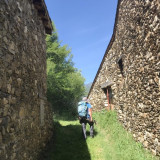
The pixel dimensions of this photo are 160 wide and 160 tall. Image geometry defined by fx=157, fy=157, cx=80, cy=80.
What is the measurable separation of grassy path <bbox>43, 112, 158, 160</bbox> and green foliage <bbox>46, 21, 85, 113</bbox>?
1060 centimetres

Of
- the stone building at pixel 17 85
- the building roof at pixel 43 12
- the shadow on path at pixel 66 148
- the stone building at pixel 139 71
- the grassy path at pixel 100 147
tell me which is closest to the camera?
the stone building at pixel 17 85

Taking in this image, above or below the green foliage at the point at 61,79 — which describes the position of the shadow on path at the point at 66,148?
below

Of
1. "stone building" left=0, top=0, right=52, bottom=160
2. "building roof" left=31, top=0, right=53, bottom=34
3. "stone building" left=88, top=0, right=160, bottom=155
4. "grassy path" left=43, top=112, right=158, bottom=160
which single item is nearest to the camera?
"stone building" left=0, top=0, right=52, bottom=160

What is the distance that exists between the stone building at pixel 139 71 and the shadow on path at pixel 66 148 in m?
1.85

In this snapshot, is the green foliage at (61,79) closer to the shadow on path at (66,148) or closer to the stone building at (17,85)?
the shadow on path at (66,148)

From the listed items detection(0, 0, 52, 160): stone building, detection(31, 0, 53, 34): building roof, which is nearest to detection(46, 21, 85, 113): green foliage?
detection(31, 0, 53, 34): building roof

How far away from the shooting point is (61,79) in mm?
17906

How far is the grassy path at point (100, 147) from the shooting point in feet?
14.9

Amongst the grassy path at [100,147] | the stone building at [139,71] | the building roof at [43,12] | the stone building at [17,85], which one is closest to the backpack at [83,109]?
the grassy path at [100,147]

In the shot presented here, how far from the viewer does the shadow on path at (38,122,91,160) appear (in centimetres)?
486

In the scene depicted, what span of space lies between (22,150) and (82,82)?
18434mm

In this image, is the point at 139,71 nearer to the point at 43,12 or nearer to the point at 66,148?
the point at 66,148

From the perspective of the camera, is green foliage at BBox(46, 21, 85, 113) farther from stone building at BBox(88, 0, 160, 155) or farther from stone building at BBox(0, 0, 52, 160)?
stone building at BBox(0, 0, 52, 160)

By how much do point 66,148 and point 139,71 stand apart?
364 centimetres
